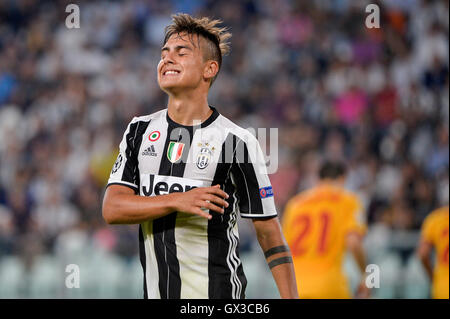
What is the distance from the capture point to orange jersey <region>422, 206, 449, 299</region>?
6.68m

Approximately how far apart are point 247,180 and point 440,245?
3801mm

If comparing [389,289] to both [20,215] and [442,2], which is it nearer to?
[20,215]

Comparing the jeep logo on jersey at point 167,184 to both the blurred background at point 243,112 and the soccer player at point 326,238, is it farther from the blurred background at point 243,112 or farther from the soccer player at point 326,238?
the blurred background at point 243,112

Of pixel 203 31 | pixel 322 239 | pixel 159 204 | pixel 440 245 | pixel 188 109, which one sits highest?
pixel 203 31

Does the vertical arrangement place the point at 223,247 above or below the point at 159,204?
below

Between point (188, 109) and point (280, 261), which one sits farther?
point (188, 109)

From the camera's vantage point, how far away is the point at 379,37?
1224 centimetres

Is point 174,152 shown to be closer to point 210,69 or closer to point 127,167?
point 127,167

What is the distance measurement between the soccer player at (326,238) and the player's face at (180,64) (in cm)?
305

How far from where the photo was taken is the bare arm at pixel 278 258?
3438mm

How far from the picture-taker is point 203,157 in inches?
141

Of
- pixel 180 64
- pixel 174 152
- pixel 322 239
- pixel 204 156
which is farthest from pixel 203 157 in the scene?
pixel 322 239

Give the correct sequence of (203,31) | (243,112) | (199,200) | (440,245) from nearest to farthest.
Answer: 1. (199,200)
2. (203,31)
3. (440,245)
4. (243,112)

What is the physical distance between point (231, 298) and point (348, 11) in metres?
9.92
